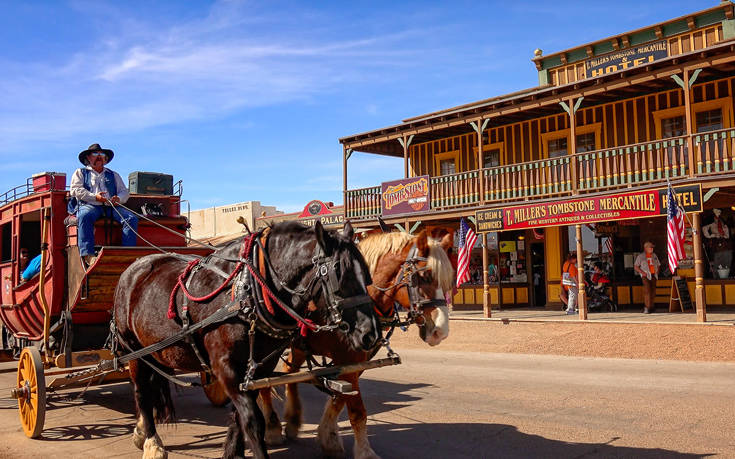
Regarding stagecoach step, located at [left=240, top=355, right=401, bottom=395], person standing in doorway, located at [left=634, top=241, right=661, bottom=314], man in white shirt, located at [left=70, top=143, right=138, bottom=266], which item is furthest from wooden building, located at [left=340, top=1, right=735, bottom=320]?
stagecoach step, located at [left=240, top=355, right=401, bottom=395]

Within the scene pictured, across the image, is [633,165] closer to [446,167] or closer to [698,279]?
[698,279]

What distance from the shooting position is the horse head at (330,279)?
173 inches

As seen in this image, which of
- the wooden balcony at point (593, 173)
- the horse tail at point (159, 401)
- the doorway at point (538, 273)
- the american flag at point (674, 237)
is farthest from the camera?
the doorway at point (538, 273)

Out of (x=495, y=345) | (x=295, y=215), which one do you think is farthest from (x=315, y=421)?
(x=295, y=215)

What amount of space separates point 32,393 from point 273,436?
2.62 meters

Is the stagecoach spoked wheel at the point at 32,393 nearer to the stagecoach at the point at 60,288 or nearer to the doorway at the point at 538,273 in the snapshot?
the stagecoach at the point at 60,288

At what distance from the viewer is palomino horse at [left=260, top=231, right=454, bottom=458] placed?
537cm

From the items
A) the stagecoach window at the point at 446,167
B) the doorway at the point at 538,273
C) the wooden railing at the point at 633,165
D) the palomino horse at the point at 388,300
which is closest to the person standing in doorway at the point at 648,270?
the wooden railing at the point at 633,165

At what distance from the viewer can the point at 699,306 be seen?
1423cm

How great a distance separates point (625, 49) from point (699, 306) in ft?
32.1

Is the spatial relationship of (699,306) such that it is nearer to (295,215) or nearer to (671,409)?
(671,409)

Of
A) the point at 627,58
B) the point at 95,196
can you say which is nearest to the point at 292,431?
the point at 95,196

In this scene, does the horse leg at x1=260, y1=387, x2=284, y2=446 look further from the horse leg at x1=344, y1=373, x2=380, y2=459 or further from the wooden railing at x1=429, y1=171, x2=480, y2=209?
the wooden railing at x1=429, y1=171, x2=480, y2=209

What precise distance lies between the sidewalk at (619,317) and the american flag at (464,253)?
4.34 feet
